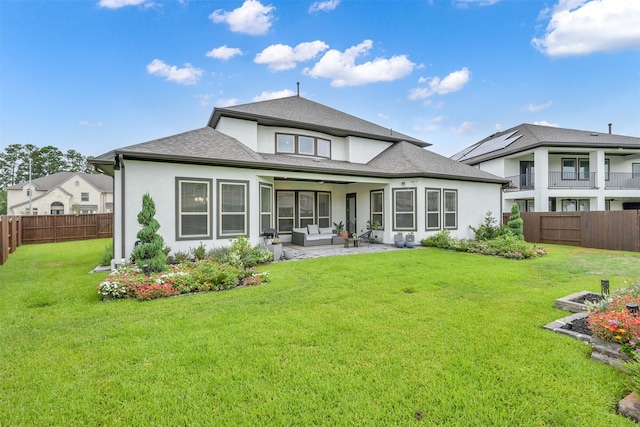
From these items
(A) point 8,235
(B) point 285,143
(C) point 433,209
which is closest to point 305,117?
(B) point 285,143

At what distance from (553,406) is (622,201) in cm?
2738

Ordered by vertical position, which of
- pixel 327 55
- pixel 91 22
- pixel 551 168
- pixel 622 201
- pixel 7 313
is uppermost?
pixel 327 55

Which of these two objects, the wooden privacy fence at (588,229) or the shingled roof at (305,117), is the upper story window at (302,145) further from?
the wooden privacy fence at (588,229)

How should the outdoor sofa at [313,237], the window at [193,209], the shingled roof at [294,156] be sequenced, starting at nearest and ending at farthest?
1. the window at [193,209]
2. the shingled roof at [294,156]
3. the outdoor sofa at [313,237]

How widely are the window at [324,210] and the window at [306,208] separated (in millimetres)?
388

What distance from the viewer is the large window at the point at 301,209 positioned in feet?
44.7

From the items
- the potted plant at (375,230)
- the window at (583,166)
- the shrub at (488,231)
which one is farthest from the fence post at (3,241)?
the window at (583,166)

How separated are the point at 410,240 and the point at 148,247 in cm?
984

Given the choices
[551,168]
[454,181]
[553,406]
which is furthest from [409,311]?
[551,168]

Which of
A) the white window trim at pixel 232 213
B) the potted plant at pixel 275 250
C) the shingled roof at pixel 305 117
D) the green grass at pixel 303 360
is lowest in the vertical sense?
the green grass at pixel 303 360

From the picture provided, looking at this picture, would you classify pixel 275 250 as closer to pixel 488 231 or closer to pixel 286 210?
pixel 286 210

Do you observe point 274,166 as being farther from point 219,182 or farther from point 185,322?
point 185,322

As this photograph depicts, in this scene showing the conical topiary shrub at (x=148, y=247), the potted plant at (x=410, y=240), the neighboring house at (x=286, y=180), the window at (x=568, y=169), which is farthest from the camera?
the window at (x=568, y=169)

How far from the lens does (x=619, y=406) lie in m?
2.32
